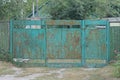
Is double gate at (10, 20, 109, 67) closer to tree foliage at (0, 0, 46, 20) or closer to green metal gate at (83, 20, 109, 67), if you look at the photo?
green metal gate at (83, 20, 109, 67)

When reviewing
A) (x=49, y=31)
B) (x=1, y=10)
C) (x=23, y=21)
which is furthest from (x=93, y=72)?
(x=1, y=10)

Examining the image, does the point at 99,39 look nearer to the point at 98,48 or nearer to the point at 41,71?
the point at 98,48

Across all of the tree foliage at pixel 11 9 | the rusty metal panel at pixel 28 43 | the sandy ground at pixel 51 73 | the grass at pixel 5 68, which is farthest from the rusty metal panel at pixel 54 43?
the tree foliage at pixel 11 9

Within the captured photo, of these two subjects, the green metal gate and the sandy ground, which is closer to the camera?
the sandy ground

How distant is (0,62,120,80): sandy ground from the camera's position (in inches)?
499

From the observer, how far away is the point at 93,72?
46.9 ft

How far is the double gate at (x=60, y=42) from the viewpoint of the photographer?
15930 millimetres

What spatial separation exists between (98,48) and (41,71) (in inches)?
115

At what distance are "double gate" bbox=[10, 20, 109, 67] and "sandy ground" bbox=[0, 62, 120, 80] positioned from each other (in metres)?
0.82

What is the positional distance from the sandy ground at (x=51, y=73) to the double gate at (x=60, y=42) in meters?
0.82

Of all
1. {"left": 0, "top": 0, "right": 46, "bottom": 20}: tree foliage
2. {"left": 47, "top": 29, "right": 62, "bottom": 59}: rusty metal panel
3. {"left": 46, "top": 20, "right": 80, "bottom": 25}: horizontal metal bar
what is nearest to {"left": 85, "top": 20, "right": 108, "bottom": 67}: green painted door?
{"left": 46, "top": 20, "right": 80, "bottom": 25}: horizontal metal bar

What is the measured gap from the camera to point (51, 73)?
1399cm

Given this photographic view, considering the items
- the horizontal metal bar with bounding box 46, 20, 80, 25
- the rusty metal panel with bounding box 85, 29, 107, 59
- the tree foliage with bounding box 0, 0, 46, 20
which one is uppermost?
A: the tree foliage with bounding box 0, 0, 46, 20

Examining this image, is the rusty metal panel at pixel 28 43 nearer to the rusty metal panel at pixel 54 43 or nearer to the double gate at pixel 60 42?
the double gate at pixel 60 42
